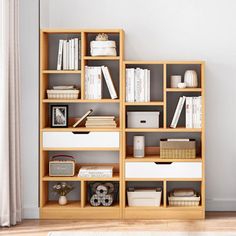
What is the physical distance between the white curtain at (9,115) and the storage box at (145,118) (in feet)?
3.35

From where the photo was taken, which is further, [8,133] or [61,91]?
[61,91]

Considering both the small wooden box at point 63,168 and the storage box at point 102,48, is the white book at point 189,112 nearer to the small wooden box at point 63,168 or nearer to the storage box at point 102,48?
the storage box at point 102,48

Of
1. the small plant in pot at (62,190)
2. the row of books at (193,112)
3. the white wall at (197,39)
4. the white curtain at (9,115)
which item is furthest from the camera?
the white wall at (197,39)

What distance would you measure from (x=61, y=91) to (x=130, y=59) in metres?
0.72

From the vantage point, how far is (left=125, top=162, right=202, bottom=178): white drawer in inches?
194

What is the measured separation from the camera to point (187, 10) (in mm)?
5188

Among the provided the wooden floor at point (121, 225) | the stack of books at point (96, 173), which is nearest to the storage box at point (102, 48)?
the stack of books at point (96, 173)

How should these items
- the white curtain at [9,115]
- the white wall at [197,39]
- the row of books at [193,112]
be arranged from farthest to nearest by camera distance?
the white wall at [197,39], the row of books at [193,112], the white curtain at [9,115]

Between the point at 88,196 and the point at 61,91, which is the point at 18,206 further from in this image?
the point at 61,91

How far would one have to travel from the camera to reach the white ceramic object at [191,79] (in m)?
4.98

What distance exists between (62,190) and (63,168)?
0.66 ft

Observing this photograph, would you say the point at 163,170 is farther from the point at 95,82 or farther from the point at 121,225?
the point at 95,82

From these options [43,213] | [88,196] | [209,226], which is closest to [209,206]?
[209,226]

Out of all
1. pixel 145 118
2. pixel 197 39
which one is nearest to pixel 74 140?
pixel 145 118
